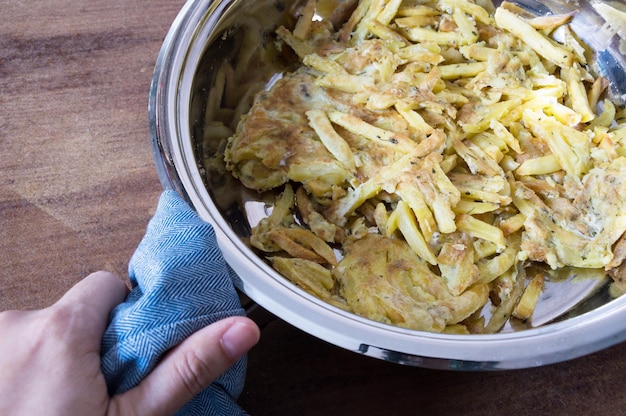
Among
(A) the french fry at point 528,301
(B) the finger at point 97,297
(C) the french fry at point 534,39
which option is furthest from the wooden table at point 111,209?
(C) the french fry at point 534,39

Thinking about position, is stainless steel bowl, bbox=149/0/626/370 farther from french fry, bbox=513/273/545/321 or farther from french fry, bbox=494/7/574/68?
french fry, bbox=494/7/574/68

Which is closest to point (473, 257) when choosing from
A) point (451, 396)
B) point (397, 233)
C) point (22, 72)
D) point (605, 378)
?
point (397, 233)

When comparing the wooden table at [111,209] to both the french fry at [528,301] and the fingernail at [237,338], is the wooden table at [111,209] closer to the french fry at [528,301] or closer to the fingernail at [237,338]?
the french fry at [528,301]

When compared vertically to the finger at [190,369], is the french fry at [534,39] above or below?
above

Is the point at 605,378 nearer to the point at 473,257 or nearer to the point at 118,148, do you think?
the point at 473,257

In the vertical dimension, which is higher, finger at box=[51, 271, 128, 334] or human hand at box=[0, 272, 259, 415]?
human hand at box=[0, 272, 259, 415]

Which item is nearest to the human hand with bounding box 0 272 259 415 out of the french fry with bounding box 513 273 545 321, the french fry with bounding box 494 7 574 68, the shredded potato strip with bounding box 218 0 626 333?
the shredded potato strip with bounding box 218 0 626 333

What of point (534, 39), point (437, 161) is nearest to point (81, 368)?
point (437, 161)

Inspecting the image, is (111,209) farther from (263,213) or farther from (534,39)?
(534,39)
